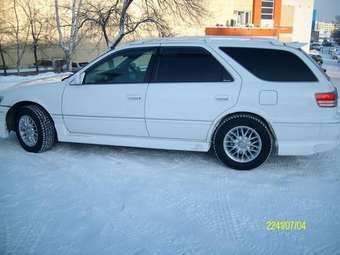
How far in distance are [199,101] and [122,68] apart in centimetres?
122

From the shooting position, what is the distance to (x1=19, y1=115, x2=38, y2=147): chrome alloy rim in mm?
5324

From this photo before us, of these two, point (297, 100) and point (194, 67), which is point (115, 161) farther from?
point (297, 100)

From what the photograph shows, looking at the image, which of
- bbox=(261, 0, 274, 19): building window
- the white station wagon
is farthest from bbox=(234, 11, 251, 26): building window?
the white station wagon

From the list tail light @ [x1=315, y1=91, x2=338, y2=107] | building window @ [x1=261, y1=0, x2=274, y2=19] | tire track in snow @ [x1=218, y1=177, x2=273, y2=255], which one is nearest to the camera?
tire track in snow @ [x1=218, y1=177, x2=273, y2=255]

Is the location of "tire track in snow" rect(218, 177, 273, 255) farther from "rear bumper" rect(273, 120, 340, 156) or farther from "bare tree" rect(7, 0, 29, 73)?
"bare tree" rect(7, 0, 29, 73)

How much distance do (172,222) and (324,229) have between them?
145 cm

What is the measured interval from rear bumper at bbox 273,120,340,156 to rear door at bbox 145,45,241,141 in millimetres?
775

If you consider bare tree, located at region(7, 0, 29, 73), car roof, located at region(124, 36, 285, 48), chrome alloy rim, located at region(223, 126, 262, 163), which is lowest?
chrome alloy rim, located at region(223, 126, 262, 163)

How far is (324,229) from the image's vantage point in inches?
133

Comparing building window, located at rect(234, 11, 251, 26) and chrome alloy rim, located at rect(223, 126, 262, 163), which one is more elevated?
building window, located at rect(234, 11, 251, 26)

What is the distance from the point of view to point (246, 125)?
15.2 feet

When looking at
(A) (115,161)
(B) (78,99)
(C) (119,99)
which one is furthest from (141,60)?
(A) (115,161)
